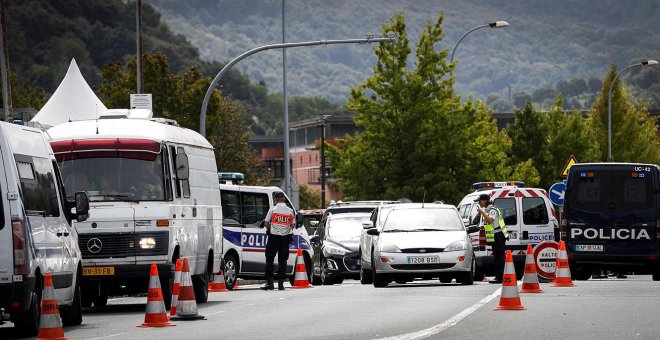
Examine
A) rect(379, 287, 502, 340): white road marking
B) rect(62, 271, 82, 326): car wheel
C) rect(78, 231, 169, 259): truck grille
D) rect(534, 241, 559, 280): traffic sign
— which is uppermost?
rect(78, 231, 169, 259): truck grille

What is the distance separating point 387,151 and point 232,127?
1206 inches

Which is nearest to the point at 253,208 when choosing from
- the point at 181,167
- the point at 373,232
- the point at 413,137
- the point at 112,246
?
the point at 373,232

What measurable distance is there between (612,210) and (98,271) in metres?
12.8

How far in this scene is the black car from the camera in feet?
120

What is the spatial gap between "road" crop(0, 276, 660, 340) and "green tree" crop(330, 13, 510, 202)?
35.4 metres

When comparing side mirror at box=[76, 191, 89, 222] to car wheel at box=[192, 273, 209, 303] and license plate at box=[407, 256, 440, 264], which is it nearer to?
car wheel at box=[192, 273, 209, 303]

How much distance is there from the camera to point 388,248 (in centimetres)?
2962

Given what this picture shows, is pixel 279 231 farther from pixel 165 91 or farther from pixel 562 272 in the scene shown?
pixel 165 91

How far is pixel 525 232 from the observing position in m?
36.3

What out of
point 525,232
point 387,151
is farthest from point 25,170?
point 387,151

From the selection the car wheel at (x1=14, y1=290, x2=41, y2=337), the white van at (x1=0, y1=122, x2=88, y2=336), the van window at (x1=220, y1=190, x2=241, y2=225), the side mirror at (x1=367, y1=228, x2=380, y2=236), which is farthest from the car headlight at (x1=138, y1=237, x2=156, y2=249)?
the van window at (x1=220, y1=190, x2=241, y2=225)

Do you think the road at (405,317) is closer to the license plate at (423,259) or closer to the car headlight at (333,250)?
the license plate at (423,259)

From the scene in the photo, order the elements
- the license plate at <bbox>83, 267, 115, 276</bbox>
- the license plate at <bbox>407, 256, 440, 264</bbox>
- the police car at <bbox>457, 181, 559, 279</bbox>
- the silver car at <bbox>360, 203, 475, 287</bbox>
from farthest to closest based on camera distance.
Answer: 1. the police car at <bbox>457, 181, 559, 279</bbox>
2. the silver car at <bbox>360, 203, 475, 287</bbox>
3. the license plate at <bbox>407, 256, 440, 264</bbox>
4. the license plate at <bbox>83, 267, 115, 276</bbox>

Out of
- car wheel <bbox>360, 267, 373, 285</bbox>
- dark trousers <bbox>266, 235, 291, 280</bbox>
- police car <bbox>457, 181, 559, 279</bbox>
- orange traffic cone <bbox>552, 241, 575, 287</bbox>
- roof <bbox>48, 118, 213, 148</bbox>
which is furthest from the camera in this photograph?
police car <bbox>457, 181, 559, 279</bbox>
